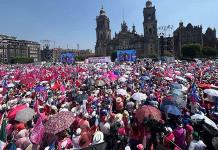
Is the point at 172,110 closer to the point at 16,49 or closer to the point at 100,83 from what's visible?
the point at 100,83

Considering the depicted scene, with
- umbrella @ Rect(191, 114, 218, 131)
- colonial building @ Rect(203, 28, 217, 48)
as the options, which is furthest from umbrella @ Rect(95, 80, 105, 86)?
colonial building @ Rect(203, 28, 217, 48)

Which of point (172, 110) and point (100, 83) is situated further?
point (100, 83)

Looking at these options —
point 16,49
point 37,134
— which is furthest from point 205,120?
point 16,49

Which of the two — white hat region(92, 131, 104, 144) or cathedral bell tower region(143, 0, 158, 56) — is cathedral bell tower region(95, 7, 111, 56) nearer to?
cathedral bell tower region(143, 0, 158, 56)

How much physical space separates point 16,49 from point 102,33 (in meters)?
50.6

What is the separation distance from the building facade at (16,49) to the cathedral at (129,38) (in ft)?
151

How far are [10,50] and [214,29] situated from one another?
297ft

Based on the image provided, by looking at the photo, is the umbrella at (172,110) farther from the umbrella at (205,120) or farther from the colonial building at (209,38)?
the colonial building at (209,38)

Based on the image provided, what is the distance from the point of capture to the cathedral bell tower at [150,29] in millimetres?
117250

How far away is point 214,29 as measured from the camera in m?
127

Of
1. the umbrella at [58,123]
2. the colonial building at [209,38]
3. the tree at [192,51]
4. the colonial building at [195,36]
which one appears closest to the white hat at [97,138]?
the umbrella at [58,123]

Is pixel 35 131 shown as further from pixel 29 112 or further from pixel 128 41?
pixel 128 41

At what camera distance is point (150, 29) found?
4700 inches

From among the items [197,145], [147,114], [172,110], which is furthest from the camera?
[172,110]
